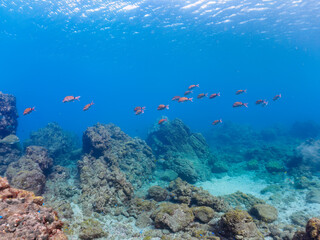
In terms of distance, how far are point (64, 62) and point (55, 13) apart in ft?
94.2

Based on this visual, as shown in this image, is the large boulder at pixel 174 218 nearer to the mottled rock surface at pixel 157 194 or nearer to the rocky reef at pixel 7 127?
the mottled rock surface at pixel 157 194

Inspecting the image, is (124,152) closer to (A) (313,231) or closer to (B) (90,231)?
(B) (90,231)

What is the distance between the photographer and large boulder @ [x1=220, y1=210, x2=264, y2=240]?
401cm

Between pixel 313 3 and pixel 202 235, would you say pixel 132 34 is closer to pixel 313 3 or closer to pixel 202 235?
pixel 313 3

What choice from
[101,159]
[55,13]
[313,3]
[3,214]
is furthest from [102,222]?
[313,3]

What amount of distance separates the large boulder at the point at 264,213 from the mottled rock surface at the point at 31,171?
24.8 ft

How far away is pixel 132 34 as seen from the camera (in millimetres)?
30859

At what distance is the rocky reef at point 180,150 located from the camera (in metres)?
11.3

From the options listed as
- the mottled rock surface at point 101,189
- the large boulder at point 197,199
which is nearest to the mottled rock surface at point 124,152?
the mottled rock surface at point 101,189

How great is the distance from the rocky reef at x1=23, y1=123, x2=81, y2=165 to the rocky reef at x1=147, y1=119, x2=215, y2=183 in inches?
245

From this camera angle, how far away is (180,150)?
1400 centimetres

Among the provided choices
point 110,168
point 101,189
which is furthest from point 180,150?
point 101,189

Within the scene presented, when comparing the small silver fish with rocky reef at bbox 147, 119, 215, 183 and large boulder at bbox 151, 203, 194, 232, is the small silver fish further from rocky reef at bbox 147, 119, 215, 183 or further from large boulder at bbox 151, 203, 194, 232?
large boulder at bbox 151, 203, 194, 232

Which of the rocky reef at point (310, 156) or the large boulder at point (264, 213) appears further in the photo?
the rocky reef at point (310, 156)
